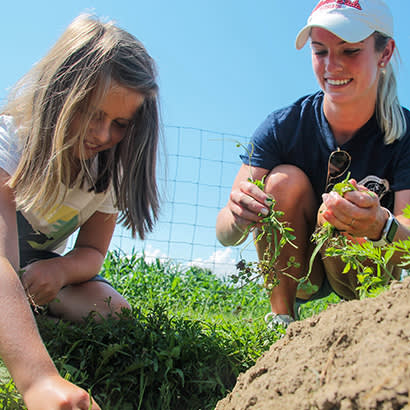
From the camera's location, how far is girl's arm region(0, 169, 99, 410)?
1.33m

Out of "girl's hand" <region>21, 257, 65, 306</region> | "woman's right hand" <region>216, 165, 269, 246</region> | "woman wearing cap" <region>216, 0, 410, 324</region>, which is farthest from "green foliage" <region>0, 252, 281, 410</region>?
"woman wearing cap" <region>216, 0, 410, 324</region>

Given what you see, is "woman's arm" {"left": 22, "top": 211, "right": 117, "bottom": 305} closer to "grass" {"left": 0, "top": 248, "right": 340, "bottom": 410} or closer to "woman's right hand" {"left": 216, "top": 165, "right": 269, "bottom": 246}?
"grass" {"left": 0, "top": 248, "right": 340, "bottom": 410}

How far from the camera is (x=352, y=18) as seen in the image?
97.5 inches

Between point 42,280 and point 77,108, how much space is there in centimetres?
85

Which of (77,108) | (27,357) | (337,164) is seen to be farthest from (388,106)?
(27,357)

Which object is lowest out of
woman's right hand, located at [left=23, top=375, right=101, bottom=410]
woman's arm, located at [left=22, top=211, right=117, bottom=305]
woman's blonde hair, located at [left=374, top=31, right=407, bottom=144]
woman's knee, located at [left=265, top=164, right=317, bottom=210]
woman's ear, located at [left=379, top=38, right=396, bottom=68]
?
woman's arm, located at [left=22, top=211, right=117, bottom=305]

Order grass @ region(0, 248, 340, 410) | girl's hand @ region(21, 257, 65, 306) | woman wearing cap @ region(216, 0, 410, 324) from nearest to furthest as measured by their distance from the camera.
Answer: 1. grass @ region(0, 248, 340, 410)
2. girl's hand @ region(21, 257, 65, 306)
3. woman wearing cap @ region(216, 0, 410, 324)

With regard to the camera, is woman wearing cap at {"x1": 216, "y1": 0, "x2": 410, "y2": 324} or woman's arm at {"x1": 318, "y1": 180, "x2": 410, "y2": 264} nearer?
woman's arm at {"x1": 318, "y1": 180, "x2": 410, "y2": 264}

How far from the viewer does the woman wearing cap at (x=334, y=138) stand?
101 inches

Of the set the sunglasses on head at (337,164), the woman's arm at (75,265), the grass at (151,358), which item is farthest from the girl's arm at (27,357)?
the sunglasses on head at (337,164)

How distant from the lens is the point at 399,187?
254 cm

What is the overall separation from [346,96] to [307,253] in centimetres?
92

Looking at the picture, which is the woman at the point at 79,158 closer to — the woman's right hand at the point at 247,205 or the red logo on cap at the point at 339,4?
the woman's right hand at the point at 247,205

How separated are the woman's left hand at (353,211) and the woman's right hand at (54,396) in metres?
1.17
